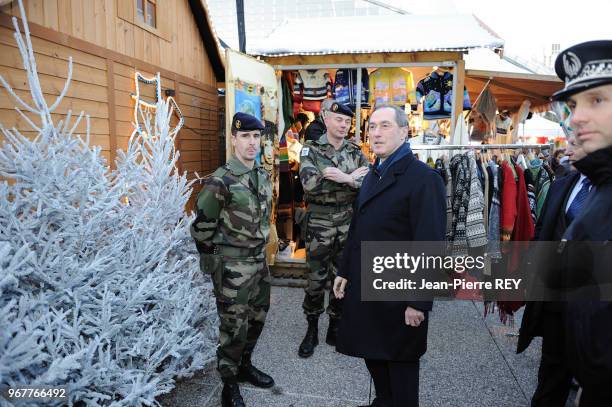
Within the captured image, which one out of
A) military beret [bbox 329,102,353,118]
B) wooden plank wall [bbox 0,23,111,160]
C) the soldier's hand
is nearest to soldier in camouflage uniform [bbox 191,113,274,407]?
the soldier's hand

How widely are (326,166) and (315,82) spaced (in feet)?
8.45

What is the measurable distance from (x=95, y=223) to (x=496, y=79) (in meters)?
6.21

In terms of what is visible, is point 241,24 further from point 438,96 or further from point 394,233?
point 394,233

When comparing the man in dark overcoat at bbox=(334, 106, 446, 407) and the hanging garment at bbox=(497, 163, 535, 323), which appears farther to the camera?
Result: the hanging garment at bbox=(497, 163, 535, 323)

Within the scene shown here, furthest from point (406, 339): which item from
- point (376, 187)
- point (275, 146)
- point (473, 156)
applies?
point (275, 146)

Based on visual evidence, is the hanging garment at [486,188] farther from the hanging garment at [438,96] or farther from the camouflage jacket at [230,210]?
the camouflage jacket at [230,210]

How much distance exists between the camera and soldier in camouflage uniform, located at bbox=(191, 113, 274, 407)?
113 inches

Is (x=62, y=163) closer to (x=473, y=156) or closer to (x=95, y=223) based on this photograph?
(x=95, y=223)

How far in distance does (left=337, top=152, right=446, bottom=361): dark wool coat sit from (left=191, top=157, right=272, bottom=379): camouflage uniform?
0.77 m

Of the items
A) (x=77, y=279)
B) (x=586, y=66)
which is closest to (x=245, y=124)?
(x=77, y=279)

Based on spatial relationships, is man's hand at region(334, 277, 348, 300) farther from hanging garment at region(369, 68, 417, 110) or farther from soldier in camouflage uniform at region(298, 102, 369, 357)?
hanging garment at region(369, 68, 417, 110)

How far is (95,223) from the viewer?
2.58 meters

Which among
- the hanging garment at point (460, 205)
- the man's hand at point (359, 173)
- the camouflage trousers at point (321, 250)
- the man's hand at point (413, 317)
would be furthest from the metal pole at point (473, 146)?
the man's hand at point (413, 317)

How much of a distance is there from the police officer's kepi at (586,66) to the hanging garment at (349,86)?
471 centimetres
